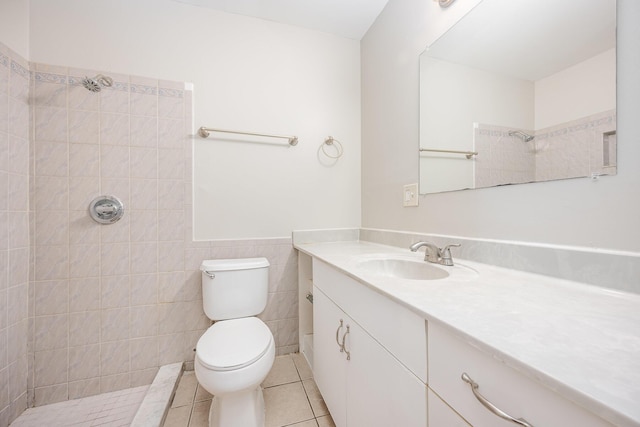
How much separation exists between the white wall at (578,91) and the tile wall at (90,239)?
1.71 meters

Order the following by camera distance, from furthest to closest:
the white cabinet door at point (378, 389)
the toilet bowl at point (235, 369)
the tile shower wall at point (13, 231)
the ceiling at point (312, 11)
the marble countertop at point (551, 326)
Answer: the ceiling at point (312, 11)
the tile shower wall at point (13, 231)
the toilet bowl at point (235, 369)
the white cabinet door at point (378, 389)
the marble countertop at point (551, 326)

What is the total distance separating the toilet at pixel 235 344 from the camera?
989mm

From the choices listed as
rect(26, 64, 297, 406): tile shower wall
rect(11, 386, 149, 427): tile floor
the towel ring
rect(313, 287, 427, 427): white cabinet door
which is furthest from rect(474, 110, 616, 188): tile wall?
rect(11, 386, 149, 427): tile floor

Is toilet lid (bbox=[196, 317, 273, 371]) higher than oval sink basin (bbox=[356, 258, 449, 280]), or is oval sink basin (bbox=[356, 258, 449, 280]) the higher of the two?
oval sink basin (bbox=[356, 258, 449, 280])

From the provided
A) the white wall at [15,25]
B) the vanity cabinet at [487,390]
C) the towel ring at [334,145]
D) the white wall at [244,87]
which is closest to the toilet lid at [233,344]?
the white wall at [244,87]

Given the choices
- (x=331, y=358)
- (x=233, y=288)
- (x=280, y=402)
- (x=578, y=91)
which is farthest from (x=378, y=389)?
(x=578, y=91)

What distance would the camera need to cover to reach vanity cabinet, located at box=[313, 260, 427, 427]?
0.61 metres

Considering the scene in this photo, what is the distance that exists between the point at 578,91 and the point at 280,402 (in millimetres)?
1801

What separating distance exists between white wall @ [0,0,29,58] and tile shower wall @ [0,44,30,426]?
0.06 meters

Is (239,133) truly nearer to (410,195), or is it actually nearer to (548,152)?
(410,195)

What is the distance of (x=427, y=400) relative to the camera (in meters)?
0.55

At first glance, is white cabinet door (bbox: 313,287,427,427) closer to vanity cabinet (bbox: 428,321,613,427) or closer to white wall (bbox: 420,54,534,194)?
vanity cabinet (bbox: 428,321,613,427)

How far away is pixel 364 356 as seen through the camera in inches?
32.6

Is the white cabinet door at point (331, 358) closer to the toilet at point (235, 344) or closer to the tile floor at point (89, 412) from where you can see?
the toilet at point (235, 344)
